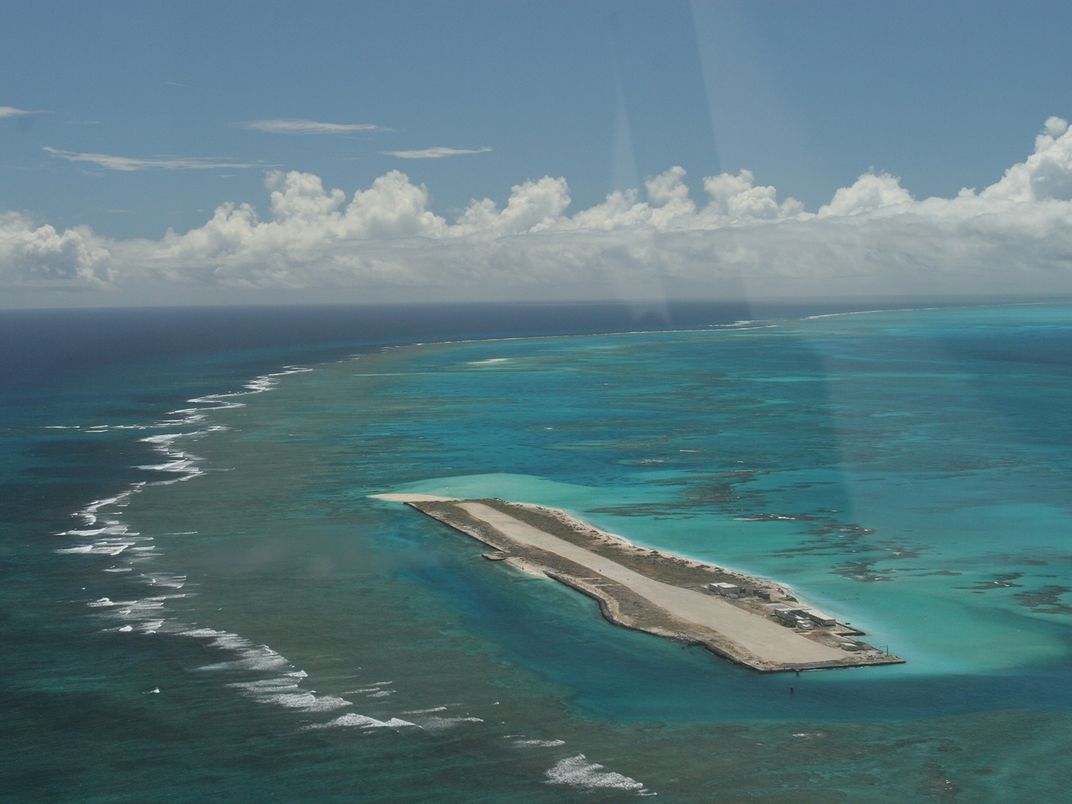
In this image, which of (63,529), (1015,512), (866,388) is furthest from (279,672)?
(866,388)

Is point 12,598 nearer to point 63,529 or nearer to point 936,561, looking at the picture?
point 63,529

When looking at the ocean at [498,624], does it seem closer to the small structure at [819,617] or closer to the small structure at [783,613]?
the small structure at [819,617]

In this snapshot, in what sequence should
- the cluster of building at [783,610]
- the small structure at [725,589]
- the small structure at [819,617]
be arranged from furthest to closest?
the small structure at [725,589], the small structure at [819,617], the cluster of building at [783,610]

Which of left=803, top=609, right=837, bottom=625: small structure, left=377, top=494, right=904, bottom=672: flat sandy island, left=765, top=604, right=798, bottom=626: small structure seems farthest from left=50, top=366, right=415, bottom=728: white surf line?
left=803, top=609, right=837, bottom=625: small structure

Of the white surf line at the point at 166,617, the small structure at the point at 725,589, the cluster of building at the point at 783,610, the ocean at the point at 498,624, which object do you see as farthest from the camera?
the small structure at the point at 725,589

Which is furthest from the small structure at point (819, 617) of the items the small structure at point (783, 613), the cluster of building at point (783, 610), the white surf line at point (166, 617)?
the white surf line at point (166, 617)

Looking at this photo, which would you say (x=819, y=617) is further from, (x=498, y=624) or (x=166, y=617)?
(x=166, y=617)

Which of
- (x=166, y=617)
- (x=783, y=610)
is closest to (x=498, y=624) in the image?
(x=783, y=610)
